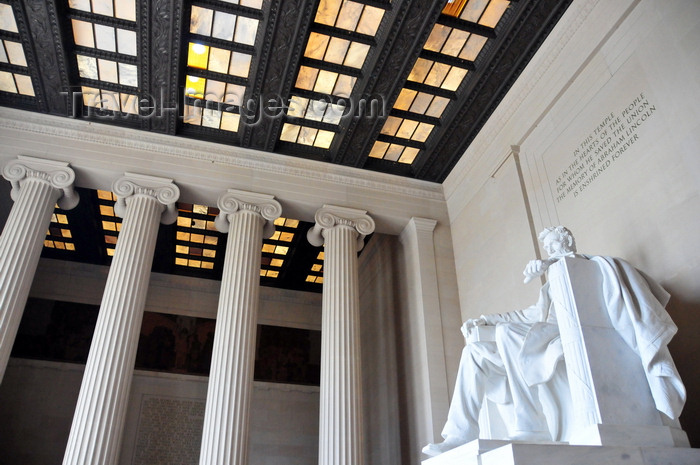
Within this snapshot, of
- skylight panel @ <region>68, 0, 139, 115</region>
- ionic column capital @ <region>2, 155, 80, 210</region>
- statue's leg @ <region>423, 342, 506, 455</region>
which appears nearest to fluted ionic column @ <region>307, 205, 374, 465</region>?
statue's leg @ <region>423, 342, 506, 455</region>

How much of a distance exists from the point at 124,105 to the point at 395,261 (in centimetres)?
730

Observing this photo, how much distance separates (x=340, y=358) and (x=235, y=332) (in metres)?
2.09

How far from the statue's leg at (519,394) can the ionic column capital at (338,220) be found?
6906 millimetres

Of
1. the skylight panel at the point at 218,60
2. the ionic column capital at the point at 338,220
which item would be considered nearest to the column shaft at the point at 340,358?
the ionic column capital at the point at 338,220

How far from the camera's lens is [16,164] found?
10.8 m

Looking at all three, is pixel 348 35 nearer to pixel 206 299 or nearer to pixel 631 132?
pixel 631 132

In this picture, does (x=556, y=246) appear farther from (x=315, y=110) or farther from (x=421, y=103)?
(x=315, y=110)

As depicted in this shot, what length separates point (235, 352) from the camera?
396 inches

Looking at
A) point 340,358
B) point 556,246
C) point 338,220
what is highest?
point 338,220

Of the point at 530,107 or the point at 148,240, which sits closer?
the point at 530,107

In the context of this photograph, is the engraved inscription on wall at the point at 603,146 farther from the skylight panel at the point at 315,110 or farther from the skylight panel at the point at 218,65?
the skylight panel at the point at 218,65

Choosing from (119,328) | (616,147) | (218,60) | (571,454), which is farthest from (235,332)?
(571,454)

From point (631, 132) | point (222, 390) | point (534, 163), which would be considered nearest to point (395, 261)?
point (534, 163)

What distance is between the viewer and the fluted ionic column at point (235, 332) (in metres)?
9.30
